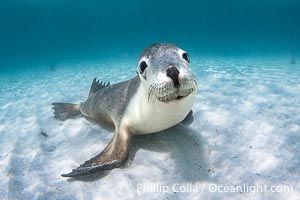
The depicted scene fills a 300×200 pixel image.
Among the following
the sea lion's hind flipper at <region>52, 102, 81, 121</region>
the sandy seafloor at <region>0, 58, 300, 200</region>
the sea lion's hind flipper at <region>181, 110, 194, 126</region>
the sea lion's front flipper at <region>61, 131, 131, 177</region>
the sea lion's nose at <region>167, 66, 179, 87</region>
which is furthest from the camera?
the sea lion's hind flipper at <region>52, 102, 81, 121</region>

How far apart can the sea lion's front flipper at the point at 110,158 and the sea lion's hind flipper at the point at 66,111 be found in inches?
83.2

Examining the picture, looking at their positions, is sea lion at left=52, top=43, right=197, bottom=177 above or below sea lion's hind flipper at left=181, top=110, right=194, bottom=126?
above

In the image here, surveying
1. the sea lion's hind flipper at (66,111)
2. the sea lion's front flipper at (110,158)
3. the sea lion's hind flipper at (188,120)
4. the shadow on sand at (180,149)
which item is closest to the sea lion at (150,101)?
the sea lion's front flipper at (110,158)

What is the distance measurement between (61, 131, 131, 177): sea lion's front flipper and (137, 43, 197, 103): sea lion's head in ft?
2.30

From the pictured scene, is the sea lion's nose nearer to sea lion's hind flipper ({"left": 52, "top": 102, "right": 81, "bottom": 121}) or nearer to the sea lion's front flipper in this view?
the sea lion's front flipper

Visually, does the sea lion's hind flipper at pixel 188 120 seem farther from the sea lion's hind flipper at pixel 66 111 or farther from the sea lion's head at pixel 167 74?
the sea lion's hind flipper at pixel 66 111

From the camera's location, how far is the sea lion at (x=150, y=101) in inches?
93.4

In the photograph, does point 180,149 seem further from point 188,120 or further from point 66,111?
point 66,111

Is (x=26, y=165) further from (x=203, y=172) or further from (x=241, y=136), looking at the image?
(x=241, y=136)

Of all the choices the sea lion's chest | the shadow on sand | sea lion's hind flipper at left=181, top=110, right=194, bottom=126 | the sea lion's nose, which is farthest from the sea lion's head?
sea lion's hind flipper at left=181, top=110, right=194, bottom=126

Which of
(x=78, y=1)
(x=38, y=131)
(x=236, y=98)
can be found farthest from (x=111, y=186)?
(x=78, y=1)

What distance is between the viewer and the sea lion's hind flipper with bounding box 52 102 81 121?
508cm

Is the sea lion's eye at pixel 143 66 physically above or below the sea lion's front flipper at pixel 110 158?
above

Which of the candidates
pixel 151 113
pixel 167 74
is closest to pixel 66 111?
pixel 151 113
